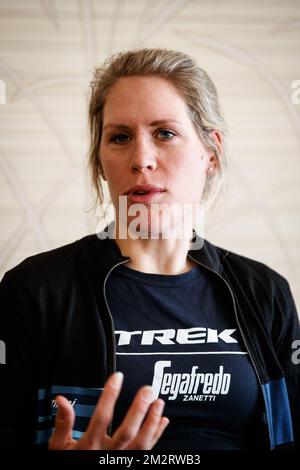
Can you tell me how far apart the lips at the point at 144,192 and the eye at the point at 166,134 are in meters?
0.12

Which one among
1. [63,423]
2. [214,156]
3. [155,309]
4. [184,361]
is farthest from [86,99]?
[63,423]

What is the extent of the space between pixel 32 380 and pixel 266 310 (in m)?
0.57

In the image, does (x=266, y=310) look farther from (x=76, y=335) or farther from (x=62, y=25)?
(x=62, y=25)

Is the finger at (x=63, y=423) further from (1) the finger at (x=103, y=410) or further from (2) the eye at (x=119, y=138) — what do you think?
(2) the eye at (x=119, y=138)

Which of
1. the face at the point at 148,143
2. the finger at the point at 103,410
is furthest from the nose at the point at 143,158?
the finger at the point at 103,410

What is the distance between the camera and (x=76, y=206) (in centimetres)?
182

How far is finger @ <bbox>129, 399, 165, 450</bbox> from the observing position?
2.49 ft

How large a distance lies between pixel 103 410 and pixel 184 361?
0.32 metres

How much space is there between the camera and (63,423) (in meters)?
0.76

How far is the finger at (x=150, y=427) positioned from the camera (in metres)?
0.76

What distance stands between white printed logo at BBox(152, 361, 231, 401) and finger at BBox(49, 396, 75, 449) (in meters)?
0.24

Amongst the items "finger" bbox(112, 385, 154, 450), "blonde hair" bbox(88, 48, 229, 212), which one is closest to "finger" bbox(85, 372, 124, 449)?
"finger" bbox(112, 385, 154, 450)

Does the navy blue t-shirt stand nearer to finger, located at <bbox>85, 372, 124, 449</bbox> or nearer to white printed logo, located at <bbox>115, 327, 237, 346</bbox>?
white printed logo, located at <bbox>115, 327, 237, 346</bbox>
